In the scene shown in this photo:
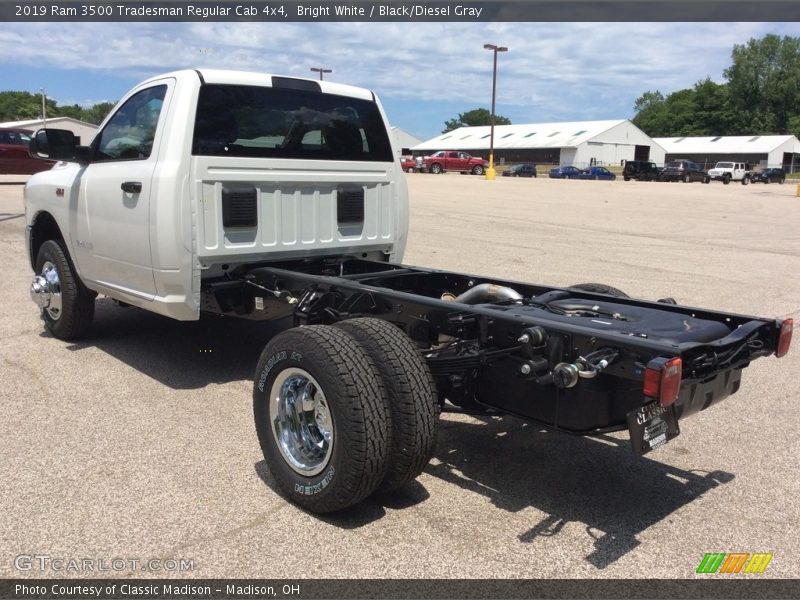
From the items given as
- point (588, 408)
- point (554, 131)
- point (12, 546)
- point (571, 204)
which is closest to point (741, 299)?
point (588, 408)

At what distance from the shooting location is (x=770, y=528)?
11.3ft

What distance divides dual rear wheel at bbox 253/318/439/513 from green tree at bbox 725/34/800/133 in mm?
109249

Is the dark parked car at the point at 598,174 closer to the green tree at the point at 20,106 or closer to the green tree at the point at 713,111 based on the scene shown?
the green tree at the point at 713,111

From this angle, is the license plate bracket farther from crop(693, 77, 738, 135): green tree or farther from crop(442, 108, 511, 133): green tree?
crop(442, 108, 511, 133): green tree

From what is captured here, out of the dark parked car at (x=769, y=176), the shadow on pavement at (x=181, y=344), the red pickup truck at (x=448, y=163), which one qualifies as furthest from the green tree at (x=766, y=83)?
the shadow on pavement at (x=181, y=344)

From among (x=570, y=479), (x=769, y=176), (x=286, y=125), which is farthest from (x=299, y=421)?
(x=769, y=176)

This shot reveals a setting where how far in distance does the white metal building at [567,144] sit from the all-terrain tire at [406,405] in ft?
240

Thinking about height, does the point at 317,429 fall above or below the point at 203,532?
above

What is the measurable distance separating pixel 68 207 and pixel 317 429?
3.53 meters

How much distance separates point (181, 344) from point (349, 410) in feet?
12.1

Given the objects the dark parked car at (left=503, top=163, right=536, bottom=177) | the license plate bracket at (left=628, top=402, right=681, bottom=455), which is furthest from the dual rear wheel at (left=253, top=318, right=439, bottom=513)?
the dark parked car at (left=503, top=163, right=536, bottom=177)

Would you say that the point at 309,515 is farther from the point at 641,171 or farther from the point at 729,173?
the point at 729,173

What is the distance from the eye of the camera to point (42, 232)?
21.7ft

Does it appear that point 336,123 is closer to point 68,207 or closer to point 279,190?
point 279,190
